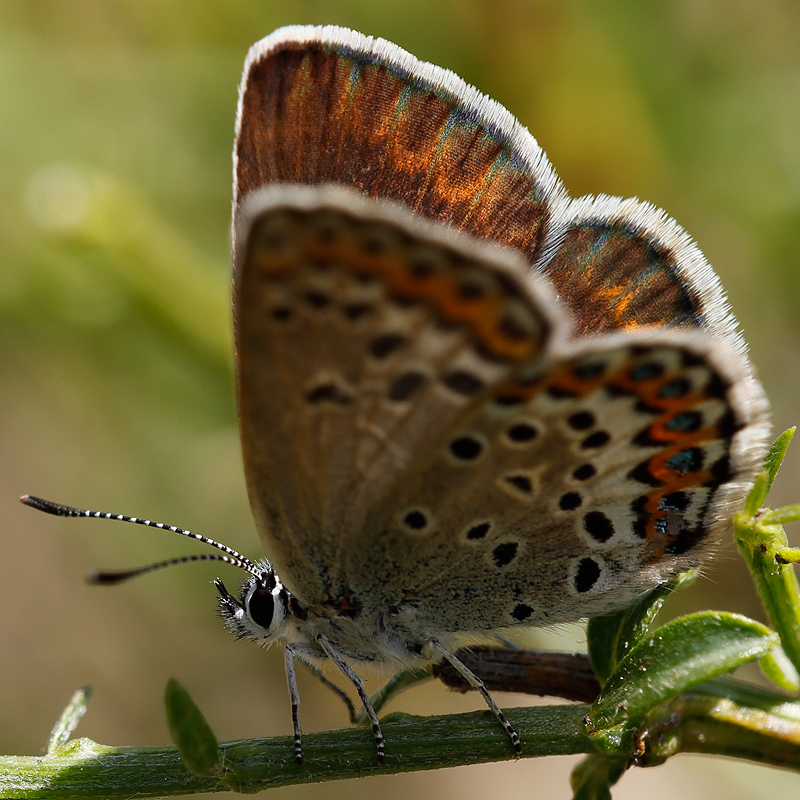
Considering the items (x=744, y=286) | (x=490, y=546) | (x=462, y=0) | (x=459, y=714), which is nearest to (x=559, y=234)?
(x=490, y=546)

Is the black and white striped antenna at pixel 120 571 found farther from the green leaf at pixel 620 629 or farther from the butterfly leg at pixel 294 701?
the green leaf at pixel 620 629

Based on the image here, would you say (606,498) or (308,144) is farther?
(308,144)

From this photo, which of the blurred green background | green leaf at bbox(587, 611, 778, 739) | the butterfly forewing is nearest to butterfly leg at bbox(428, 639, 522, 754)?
green leaf at bbox(587, 611, 778, 739)

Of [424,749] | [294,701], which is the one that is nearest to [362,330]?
[424,749]

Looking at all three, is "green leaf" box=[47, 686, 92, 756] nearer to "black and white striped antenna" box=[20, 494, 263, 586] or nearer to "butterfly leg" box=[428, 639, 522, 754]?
"black and white striped antenna" box=[20, 494, 263, 586]

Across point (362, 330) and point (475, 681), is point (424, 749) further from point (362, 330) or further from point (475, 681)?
point (362, 330)

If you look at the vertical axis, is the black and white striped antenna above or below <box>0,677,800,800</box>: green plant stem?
above

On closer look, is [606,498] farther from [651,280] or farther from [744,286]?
[744,286]
